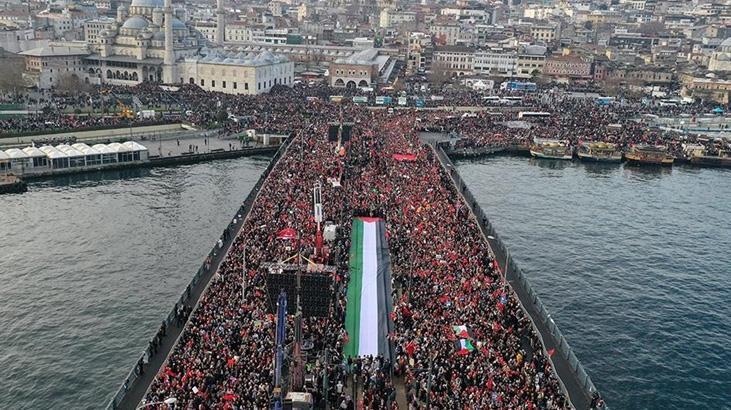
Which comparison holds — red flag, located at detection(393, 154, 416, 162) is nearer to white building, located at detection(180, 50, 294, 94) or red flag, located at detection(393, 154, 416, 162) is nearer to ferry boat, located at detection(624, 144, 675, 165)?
ferry boat, located at detection(624, 144, 675, 165)

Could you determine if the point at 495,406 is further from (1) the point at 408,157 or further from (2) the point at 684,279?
(1) the point at 408,157

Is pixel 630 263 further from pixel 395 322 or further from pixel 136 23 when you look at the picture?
pixel 136 23

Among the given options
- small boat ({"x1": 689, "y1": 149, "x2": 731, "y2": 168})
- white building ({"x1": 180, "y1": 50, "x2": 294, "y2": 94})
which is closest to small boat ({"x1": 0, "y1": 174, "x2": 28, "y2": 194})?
white building ({"x1": 180, "y1": 50, "x2": 294, "y2": 94})

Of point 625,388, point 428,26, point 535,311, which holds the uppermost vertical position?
point 428,26

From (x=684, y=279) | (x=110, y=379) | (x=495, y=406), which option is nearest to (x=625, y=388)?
(x=495, y=406)

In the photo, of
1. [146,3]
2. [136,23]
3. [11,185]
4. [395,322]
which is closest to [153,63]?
[136,23]

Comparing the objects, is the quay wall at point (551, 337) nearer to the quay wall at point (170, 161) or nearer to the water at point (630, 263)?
the water at point (630, 263)

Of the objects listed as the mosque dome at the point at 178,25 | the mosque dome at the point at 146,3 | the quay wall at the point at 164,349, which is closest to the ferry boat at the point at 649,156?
the quay wall at the point at 164,349

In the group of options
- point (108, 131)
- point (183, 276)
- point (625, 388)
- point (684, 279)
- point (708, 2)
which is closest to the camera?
point (625, 388)
